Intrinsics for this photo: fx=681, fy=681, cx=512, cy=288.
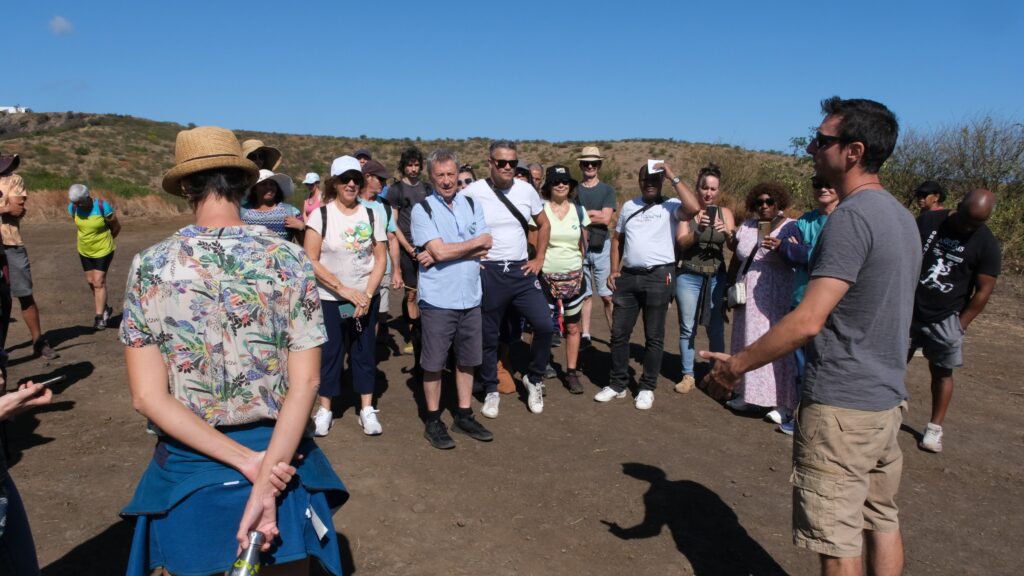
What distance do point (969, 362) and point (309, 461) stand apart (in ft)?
26.4

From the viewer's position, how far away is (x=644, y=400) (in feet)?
20.4

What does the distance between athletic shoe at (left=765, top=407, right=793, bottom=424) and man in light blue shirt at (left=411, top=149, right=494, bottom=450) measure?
2654 millimetres

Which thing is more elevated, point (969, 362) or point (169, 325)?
point (169, 325)

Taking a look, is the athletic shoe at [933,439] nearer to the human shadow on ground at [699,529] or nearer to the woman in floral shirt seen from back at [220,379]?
the human shadow on ground at [699,529]

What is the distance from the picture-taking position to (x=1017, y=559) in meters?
3.83

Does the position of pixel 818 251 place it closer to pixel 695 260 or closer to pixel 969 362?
pixel 695 260

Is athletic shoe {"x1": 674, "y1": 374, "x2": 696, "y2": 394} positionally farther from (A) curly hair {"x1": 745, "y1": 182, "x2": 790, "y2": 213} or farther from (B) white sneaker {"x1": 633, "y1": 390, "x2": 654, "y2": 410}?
(A) curly hair {"x1": 745, "y1": 182, "x2": 790, "y2": 213}

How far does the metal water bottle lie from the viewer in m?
1.89

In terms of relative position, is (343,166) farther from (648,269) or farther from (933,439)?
(933,439)

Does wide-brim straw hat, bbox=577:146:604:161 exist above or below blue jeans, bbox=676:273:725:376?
above

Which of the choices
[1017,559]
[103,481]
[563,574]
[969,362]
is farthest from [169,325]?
[969,362]

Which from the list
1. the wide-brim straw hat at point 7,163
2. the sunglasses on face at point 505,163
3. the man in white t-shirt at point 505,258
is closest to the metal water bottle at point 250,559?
the man in white t-shirt at point 505,258

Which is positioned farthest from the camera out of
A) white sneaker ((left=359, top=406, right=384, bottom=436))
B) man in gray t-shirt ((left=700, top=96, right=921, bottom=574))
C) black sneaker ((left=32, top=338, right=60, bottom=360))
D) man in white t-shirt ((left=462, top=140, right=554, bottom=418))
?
black sneaker ((left=32, top=338, right=60, bottom=360))

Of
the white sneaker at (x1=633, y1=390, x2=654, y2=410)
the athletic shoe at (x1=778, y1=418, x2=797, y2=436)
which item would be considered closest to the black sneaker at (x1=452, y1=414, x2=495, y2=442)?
the white sneaker at (x1=633, y1=390, x2=654, y2=410)
